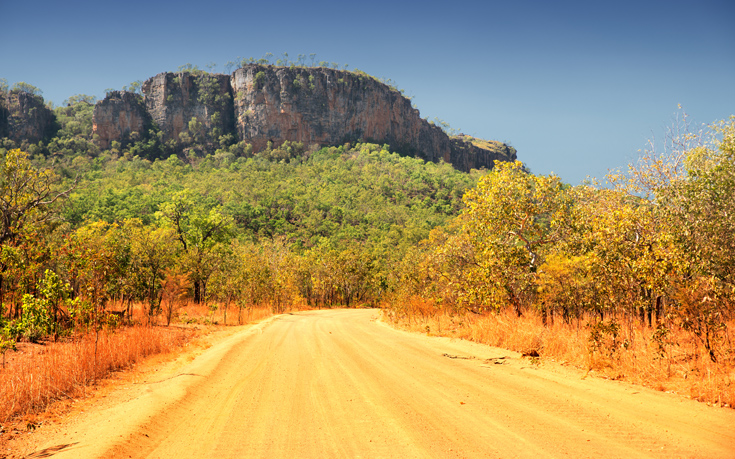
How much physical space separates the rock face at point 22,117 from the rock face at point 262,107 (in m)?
17.7

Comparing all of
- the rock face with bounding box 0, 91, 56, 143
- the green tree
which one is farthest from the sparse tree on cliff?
the green tree

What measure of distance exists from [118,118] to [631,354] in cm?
14969

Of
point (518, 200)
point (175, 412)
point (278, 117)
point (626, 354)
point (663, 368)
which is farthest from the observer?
point (278, 117)

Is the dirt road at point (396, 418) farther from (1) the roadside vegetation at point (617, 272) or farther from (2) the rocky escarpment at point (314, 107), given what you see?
(2) the rocky escarpment at point (314, 107)

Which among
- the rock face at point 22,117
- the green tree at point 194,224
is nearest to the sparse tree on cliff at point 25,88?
the rock face at point 22,117

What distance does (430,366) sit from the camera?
9492 mm

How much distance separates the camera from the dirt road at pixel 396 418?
4.82 m

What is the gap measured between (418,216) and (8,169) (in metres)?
74.5

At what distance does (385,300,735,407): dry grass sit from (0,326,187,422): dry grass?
9650mm

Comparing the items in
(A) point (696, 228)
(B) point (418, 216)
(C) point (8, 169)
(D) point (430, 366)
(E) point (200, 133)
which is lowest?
(D) point (430, 366)

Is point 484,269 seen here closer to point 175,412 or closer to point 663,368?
point 663,368

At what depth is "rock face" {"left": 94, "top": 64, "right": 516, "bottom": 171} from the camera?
445ft

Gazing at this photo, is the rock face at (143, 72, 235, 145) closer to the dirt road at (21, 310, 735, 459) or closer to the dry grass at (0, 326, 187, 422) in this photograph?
the dry grass at (0, 326, 187, 422)

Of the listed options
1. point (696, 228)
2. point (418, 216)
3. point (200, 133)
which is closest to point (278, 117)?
point (200, 133)
